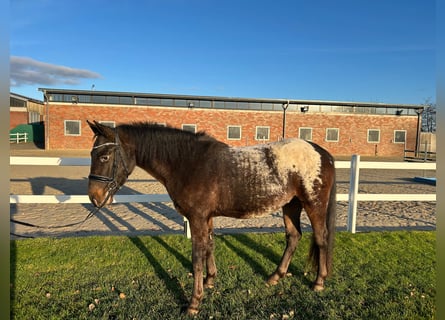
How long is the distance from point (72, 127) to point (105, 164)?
25.0m

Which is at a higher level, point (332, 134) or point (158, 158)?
point (332, 134)

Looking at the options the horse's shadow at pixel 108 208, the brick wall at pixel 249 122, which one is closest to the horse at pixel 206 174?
the horse's shadow at pixel 108 208

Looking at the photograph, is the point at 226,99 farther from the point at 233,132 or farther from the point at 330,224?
the point at 330,224

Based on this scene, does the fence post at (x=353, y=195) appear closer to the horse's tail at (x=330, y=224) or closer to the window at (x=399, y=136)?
the horse's tail at (x=330, y=224)

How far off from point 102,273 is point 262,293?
2.14 m

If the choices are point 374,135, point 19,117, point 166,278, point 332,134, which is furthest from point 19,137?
point 374,135

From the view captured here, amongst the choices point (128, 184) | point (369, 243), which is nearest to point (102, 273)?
point (369, 243)

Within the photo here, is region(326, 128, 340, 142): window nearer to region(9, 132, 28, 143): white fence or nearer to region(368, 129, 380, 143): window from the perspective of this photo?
region(368, 129, 380, 143): window

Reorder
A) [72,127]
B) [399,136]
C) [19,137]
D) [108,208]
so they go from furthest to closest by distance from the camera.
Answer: [19,137] → [399,136] → [72,127] → [108,208]

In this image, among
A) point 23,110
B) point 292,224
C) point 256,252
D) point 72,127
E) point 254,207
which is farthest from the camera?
point 23,110

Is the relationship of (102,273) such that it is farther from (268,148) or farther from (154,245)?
(268,148)

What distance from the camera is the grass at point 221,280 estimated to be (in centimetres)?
295

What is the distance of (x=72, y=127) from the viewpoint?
24547 mm

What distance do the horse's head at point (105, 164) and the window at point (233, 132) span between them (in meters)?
23.5
